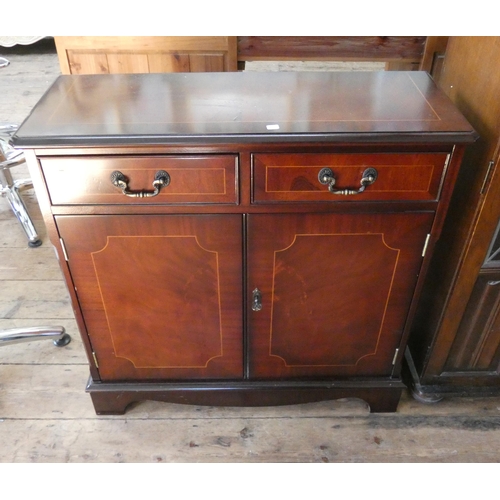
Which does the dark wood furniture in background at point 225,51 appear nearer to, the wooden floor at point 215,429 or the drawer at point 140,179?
the drawer at point 140,179

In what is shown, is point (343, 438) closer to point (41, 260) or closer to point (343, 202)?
point (343, 202)

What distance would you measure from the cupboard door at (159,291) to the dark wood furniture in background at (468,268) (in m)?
0.51

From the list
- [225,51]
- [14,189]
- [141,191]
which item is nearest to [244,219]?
[141,191]

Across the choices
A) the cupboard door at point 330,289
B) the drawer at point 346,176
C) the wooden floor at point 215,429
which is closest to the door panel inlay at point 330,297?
the cupboard door at point 330,289

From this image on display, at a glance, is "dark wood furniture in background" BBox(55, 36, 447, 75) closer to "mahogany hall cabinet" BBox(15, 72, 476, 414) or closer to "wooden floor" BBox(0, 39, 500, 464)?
"mahogany hall cabinet" BBox(15, 72, 476, 414)

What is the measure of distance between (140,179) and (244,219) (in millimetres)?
220

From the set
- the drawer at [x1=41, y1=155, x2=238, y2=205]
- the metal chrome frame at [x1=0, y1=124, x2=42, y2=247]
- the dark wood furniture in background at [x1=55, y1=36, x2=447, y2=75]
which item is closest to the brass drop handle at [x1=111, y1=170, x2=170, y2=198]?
the drawer at [x1=41, y1=155, x2=238, y2=205]

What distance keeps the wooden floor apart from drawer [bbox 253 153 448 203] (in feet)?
2.22

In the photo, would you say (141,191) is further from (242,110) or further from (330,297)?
(330,297)

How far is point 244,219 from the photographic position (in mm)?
1014

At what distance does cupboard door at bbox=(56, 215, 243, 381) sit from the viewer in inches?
40.5

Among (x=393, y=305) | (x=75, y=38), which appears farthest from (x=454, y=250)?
(x=75, y=38)
